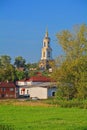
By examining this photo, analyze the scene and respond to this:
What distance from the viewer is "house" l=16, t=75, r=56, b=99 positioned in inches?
3078

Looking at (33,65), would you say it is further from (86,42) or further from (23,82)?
(86,42)

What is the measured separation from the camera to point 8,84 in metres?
84.1

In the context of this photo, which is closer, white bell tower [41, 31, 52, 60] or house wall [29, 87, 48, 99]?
house wall [29, 87, 48, 99]

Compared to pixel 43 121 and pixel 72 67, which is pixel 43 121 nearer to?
pixel 43 121

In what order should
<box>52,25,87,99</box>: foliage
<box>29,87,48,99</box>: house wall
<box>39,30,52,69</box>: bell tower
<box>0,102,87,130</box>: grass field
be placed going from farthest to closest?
<box>39,30,52,69</box>: bell tower, <box>29,87,48,99</box>: house wall, <box>52,25,87,99</box>: foliage, <box>0,102,87,130</box>: grass field

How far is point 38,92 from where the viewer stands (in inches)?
Result: 3184

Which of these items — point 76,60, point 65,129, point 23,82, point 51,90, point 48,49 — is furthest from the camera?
point 48,49

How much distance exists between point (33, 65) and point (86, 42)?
85.3 metres

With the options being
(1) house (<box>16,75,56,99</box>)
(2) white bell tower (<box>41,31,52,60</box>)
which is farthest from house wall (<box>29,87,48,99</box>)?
(2) white bell tower (<box>41,31,52,60</box>)

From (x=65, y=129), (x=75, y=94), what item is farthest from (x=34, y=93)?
(x=65, y=129)

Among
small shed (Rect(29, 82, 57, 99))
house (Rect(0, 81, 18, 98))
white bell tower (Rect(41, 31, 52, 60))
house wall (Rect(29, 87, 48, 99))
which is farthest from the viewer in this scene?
white bell tower (Rect(41, 31, 52, 60))

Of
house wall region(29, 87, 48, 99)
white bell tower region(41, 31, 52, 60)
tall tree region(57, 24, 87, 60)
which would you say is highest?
white bell tower region(41, 31, 52, 60)

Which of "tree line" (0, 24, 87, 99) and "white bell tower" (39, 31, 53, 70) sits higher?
"white bell tower" (39, 31, 53, 70)

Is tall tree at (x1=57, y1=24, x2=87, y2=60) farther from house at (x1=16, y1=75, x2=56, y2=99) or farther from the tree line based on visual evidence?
house at (x1=16, y1=75, x2=56, y2=99)
